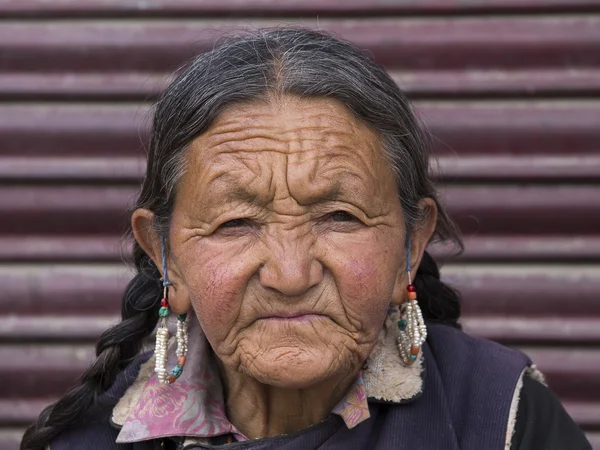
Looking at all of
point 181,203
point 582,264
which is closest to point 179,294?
point 181,203

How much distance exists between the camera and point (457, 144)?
3.17 metres

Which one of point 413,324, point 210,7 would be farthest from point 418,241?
point 210,7

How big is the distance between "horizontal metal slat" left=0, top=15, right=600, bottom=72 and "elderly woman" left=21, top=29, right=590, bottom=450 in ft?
3.57

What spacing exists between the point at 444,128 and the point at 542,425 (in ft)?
4.52

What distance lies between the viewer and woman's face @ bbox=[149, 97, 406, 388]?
191 centimetres

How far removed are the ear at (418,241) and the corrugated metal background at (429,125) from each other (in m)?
0.97

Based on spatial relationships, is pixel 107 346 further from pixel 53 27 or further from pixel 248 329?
pixel 53 27

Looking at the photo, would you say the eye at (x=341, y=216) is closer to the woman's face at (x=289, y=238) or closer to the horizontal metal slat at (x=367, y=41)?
the woman's face at (x=289, y=238)

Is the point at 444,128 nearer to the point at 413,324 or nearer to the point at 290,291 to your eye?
the point at 413,324

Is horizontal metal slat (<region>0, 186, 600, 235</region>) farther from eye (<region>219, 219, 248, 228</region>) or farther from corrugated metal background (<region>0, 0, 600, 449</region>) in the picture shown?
eye (<region>219, 219, 248, 228</region>)

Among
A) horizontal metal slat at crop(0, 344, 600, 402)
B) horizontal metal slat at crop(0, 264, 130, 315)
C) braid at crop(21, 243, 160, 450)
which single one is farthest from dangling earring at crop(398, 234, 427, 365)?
horizontal metal slat at crop(0, 344, 600, 402)

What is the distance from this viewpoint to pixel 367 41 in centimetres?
315

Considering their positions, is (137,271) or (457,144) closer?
(137,271)

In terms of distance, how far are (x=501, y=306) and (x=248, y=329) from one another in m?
1.55
